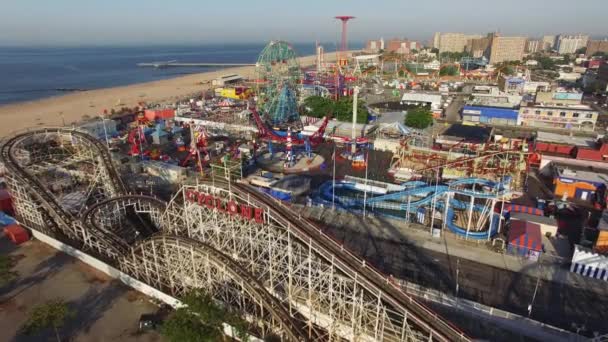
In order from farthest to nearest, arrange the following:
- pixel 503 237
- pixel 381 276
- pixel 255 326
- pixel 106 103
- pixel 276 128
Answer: pixel 106 103
pixel 276 128
pixel 503 237
pixel 255 326
pixel 381 276

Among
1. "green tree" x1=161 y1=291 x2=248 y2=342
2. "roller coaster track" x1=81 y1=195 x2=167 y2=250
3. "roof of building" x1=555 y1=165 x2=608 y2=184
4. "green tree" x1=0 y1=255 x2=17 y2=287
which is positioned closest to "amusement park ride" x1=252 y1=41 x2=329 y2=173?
"roller coaster track" x1=81 y1=195 x2=167 y2=250

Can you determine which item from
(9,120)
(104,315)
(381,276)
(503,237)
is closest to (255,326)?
(381,276)

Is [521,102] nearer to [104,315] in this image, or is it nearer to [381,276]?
[381,276]

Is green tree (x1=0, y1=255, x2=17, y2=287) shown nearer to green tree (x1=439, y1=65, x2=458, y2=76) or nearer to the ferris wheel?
the ferris wheel

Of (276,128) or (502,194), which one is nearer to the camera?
(502,194)

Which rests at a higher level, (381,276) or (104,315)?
(381,276)

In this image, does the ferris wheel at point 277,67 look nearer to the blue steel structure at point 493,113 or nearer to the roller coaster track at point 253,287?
the blue steel structure at point 493,113

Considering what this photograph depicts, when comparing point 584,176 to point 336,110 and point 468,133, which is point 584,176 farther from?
point 336,110

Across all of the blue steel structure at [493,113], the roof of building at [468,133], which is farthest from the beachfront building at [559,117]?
the roof of building at [468,133]
